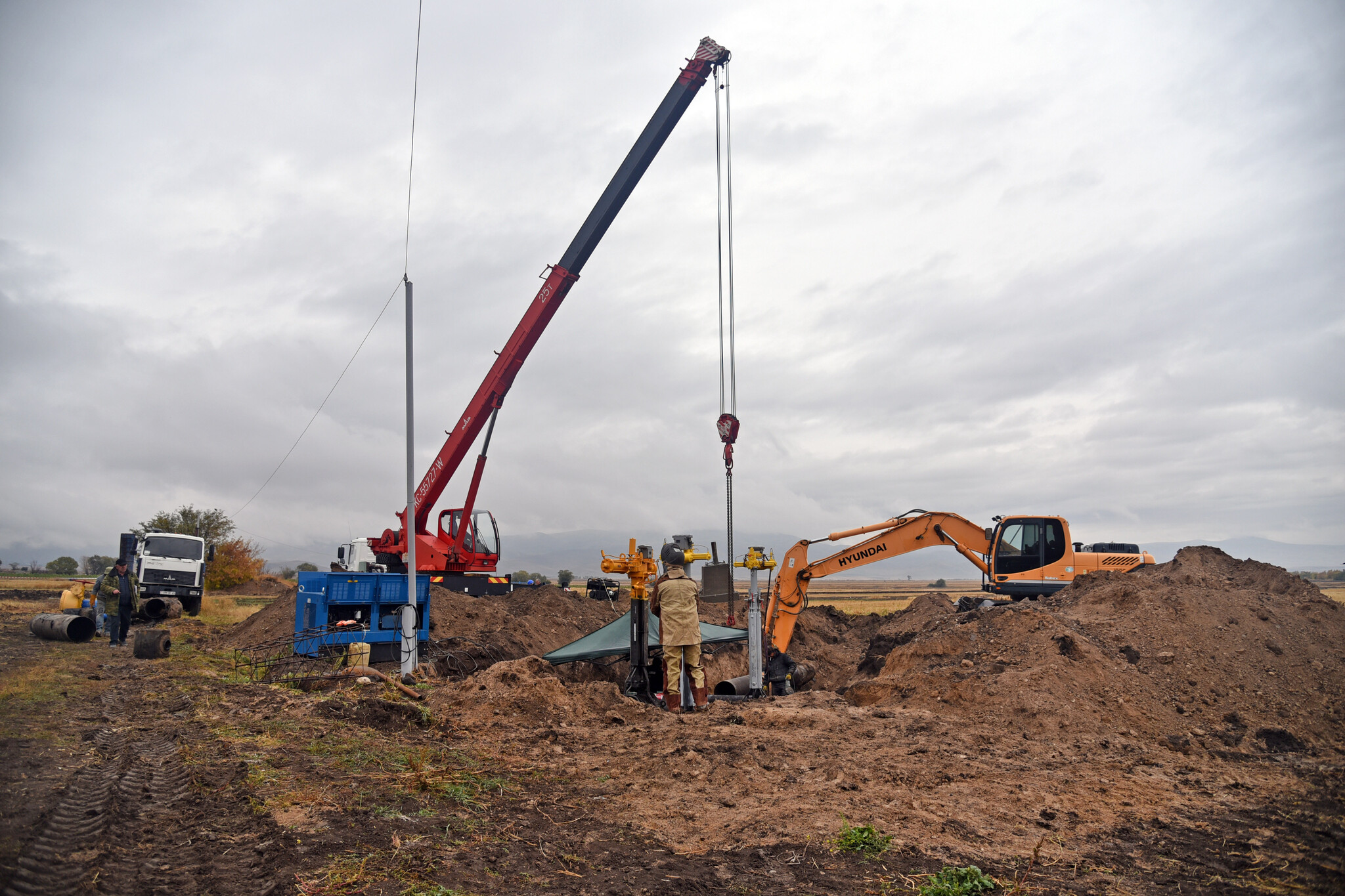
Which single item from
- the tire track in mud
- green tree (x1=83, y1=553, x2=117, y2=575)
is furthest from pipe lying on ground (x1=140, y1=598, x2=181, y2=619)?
green tree (x1=83, y1=553, x2=117, y2=575)

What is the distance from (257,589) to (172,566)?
89.4 ft

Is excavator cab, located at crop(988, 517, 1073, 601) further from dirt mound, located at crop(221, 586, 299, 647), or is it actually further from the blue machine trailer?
dirt mound, located at crop(221, 586, 299, 647)

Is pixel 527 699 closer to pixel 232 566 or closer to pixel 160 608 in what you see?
pixel 160 608

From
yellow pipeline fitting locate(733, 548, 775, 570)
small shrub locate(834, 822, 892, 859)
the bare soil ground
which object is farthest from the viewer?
yellow pipeline fitting locate(733, 548, 775, 570)

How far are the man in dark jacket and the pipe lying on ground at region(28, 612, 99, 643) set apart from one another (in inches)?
22.2

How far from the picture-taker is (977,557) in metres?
14.7

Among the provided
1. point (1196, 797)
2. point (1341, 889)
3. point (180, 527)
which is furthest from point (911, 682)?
point (180, 527)

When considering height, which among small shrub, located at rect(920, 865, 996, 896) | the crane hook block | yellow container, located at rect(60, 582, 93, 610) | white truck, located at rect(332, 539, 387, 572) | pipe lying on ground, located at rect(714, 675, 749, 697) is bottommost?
pipe lying on ground, located at rect(714, 675, 749, 697)

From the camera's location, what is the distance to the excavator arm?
1416 cm

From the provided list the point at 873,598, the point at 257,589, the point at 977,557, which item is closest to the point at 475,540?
the point at 977,557

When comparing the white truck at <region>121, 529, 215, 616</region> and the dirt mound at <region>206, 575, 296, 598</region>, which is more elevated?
the white truck at <region>121, 529, 215, 616</region>

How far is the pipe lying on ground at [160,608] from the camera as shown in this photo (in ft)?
82.5

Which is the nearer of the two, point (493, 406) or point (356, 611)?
point (356, 611)

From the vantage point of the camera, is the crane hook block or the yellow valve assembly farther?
the crane hook block
